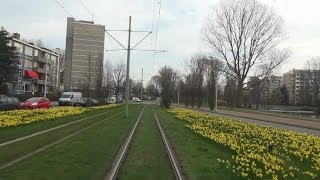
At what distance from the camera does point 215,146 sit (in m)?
17.7

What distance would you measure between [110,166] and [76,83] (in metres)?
116

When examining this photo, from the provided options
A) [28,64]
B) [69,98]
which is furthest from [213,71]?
[28,64]

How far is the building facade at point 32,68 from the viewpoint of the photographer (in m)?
113

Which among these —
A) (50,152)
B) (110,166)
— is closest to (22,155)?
(50,152)

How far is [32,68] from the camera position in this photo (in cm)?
12550

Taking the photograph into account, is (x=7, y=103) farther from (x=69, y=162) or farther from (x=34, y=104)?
(x=69, y=162)

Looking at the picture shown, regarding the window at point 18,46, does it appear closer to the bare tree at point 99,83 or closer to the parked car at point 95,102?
the bare tree at point 99,83

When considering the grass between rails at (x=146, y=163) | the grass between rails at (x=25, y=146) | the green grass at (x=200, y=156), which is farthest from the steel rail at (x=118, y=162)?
the grass between rails at (x=25, y=146)

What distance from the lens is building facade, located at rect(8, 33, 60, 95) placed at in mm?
113262

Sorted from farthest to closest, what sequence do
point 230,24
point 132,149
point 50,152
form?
1. point 230,24
2. point 132,149
3. point 50,152

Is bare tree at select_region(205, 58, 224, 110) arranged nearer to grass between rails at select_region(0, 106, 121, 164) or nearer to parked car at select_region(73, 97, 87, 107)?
parked car at select_region(73, 97, 87, 107)

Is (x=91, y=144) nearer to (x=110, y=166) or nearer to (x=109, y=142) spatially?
(x=109, y=142)

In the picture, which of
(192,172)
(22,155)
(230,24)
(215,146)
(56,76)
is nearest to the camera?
(192,172)

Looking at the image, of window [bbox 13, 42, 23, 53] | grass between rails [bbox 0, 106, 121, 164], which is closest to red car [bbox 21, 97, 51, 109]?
grass between rails [bbox 0, 106, 121, 164]
